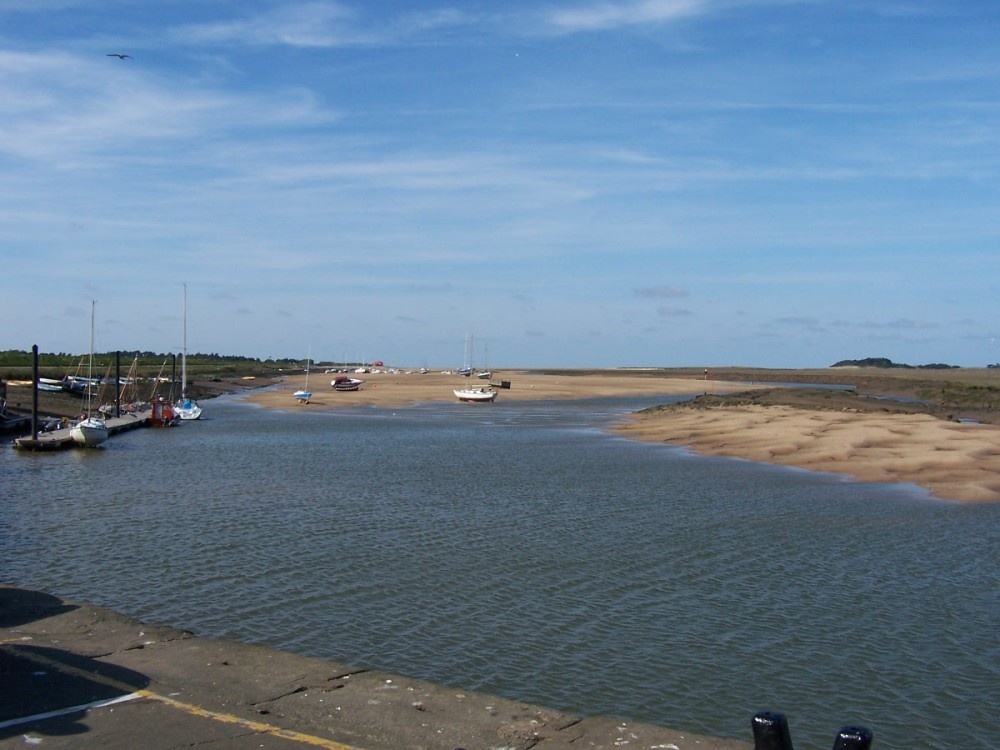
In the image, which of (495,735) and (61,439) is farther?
(61,439)

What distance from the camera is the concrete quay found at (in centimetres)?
1012

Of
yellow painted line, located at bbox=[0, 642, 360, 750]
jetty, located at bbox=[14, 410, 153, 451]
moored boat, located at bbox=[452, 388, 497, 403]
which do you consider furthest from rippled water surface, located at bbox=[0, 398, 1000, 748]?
moored boat, located at bbox=[452, 388, 497, 403]

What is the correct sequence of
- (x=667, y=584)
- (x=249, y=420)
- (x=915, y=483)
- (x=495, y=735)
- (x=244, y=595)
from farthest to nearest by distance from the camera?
(x=249, y=420) → (x=915, y=483) → (x=667, y=584) → (x=244, y=595) → (x=495, y=735)

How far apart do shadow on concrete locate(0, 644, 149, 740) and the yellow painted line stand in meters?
0.01

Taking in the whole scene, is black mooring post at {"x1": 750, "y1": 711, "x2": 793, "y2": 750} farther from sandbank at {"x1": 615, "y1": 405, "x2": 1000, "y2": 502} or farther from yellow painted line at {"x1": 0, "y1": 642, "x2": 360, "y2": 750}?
sandbank at {"x1": 615, "y1": 405, "x2": 1000, "y2": 502}

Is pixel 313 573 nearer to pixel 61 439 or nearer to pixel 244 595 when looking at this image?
pixel 244 595

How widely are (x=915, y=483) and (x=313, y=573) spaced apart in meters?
22.6

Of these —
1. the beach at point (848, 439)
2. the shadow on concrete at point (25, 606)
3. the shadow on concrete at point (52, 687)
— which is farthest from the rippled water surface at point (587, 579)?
the shadow on concrete at point (52, 687)

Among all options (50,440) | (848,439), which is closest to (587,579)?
(848,439)

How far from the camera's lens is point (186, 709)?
10.9 m

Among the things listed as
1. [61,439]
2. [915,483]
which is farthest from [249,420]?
[915,483]

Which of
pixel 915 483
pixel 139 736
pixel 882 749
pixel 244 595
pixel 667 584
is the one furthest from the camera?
pixel 915 483

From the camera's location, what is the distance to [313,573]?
20.5 metres

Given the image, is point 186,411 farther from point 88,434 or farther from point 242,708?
point 242,708
